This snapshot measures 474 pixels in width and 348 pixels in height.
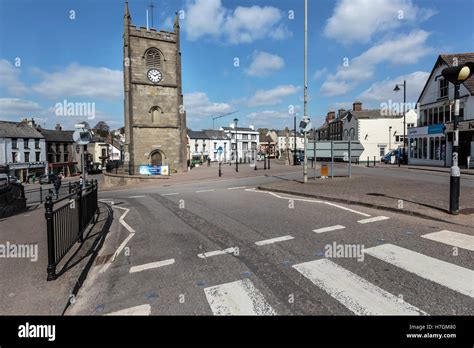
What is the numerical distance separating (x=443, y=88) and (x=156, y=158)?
32.5 m

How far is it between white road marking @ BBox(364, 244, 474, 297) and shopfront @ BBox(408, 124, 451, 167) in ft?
92.2

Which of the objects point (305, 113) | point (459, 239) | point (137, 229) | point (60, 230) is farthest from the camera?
point (305, 113)

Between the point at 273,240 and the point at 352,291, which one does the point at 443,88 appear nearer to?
the point at 273,240

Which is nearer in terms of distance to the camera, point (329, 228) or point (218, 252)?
point (218, 252)

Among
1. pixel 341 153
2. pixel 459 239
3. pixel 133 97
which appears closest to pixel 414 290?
pixel 459 239

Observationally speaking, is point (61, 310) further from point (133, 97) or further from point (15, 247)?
point (133, 97)

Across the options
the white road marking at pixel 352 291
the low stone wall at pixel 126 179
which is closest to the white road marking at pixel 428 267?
the white road marking at pixel 352 291

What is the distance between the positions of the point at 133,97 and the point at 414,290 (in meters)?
34.3

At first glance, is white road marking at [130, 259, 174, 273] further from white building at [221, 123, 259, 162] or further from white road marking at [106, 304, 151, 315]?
white building at [221, 123, 259, 162]

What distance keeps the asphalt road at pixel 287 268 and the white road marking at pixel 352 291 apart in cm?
1

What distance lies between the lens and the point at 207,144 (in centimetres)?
7594

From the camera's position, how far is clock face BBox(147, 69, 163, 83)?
33.8 meters

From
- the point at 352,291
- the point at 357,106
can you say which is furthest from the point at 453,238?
the point at 357,106
